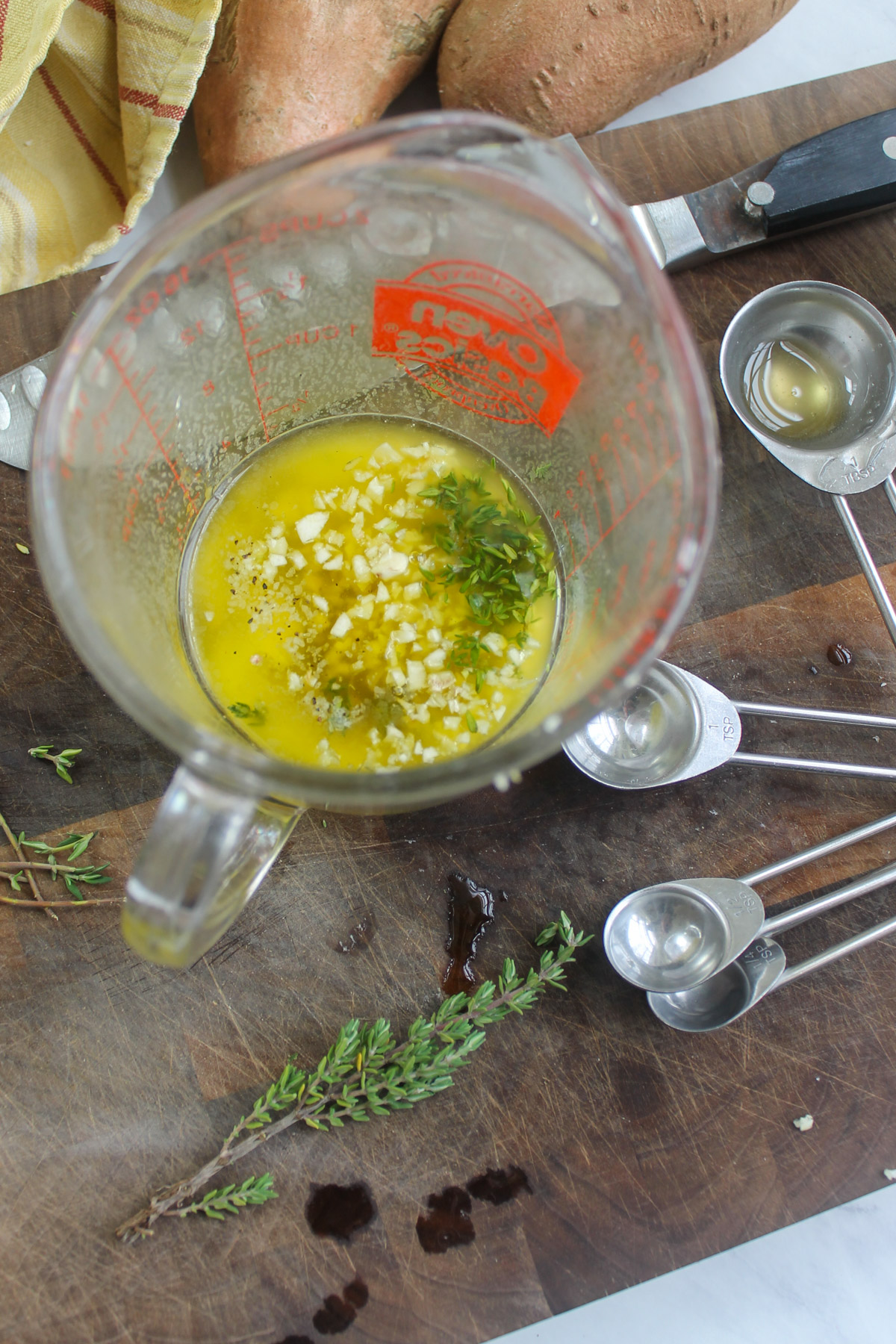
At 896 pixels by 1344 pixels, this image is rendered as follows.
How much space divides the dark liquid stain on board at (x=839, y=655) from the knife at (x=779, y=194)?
506mm

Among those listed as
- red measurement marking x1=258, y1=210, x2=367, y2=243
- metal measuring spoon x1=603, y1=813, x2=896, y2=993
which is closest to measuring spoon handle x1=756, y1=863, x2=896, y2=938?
metal measuring spoon x1=603, y1=813, x2=896, y2=993

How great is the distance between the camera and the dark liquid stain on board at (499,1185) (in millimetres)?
1108

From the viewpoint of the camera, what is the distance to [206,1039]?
3.65 ft

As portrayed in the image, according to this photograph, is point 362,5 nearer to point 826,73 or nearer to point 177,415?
point 177,415

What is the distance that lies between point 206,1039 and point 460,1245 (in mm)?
366

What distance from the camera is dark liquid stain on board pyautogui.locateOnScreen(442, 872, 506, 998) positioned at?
1.14 m

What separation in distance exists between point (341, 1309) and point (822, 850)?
753mm

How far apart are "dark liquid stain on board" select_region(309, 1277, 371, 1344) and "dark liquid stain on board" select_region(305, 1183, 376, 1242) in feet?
0.17

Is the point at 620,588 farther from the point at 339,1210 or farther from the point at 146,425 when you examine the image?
the point at 339,1210

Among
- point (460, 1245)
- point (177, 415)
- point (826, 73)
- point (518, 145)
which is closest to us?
point (518, 145)

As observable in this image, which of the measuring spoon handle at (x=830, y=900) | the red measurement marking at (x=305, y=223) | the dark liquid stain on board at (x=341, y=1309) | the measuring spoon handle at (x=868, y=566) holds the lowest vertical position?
the dark liquid stain on board at (x=341, y=1309)

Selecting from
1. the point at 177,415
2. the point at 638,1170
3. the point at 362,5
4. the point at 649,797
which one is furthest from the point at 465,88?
the point at 638,1170

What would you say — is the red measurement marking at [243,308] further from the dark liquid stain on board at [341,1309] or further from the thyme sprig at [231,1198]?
the dark liquid stain on board at [341,1309]

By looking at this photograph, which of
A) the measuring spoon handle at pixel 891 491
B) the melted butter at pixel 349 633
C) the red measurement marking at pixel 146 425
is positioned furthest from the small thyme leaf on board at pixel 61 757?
the measuring spoon handle at pixel 891 491
